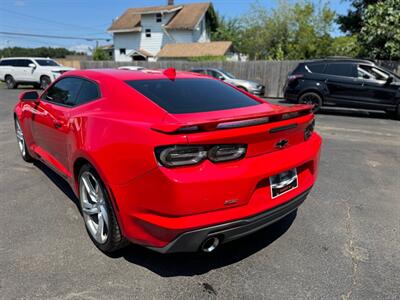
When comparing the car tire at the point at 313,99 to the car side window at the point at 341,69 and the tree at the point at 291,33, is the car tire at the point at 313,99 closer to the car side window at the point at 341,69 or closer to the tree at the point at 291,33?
the car side window at the point at 341,69

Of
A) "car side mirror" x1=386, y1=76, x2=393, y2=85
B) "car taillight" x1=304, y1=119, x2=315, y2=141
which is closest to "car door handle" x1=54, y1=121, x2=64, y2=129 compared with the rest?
"car taillight" x1=304, y1=119, x2=315, y2=141

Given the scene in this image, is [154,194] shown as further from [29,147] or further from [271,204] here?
[29,147]

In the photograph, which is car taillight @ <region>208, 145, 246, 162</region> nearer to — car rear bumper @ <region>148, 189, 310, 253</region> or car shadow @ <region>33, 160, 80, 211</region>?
car rear bumper @ <region>148, 189, 310, 253</region>

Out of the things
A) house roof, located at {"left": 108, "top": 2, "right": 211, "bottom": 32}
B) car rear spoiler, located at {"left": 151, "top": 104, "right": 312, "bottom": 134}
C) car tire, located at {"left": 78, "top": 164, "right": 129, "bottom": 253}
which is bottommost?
car tire, located at {"left": 78, "top": 164, "right": 129, "bottom": 253}

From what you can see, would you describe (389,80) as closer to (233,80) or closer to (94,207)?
(233,80)

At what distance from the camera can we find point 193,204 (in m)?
2.21

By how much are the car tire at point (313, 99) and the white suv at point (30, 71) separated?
12.9 metres

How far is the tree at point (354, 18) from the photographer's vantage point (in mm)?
16867

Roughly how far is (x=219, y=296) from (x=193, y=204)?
744 mm

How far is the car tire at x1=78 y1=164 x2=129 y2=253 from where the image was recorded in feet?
8.90

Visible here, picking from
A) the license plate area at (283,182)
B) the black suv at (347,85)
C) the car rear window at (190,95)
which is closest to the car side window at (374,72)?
the black suv at (347,85)

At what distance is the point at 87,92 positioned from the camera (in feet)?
11.1

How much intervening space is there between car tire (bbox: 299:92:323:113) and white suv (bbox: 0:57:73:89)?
1294cm

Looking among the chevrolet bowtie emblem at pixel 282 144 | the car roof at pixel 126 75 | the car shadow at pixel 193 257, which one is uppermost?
the car roof at pixel 126 75
